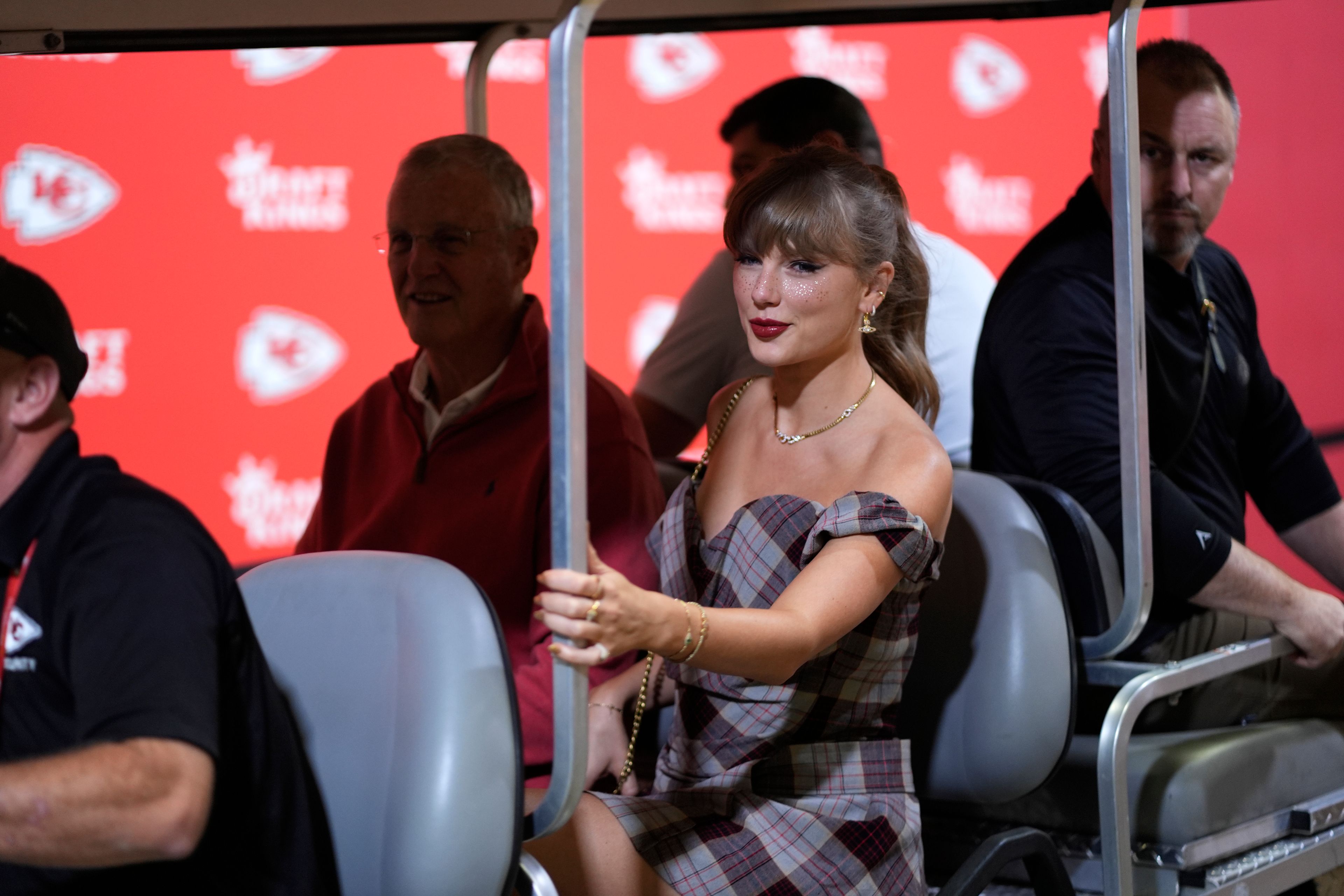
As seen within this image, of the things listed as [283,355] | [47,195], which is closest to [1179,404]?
[283,355]

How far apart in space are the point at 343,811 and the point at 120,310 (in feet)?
8.19

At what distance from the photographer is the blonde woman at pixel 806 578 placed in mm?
1423

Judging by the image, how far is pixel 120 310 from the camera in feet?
11.2

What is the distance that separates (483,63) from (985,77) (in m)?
2.76

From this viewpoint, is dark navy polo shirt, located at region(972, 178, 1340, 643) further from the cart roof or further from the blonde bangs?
the blonde bangs

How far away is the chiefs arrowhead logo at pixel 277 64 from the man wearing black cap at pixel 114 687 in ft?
8.45

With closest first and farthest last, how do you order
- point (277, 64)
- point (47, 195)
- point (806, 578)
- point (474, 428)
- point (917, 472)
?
point (806, 578), point (917, 472), point (474, 428), point (47, 195), point (277, 64)

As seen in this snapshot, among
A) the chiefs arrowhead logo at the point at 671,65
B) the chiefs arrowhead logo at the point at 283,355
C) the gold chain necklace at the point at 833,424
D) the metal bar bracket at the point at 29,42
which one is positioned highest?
the chiefs arrowhead logo at the point at 671,65

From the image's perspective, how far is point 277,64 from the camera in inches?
141

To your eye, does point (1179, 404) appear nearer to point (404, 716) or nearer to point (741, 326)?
point (741, 326)

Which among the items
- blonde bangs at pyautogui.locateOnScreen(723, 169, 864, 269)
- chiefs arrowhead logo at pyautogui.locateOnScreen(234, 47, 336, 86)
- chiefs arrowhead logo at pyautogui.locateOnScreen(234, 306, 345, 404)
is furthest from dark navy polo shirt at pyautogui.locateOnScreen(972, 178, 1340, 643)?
chiefs arrowhead logo at pyautogui.locateOnScreen(234, 47, 336, 86)

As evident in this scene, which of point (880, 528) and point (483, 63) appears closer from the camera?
point (880, 528)

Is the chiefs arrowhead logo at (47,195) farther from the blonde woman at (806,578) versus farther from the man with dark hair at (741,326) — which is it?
the blonde woman at (806,578)

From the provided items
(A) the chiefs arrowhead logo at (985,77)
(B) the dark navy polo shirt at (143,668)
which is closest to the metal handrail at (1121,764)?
(B) the dark navy polo shirt at (143,668)
